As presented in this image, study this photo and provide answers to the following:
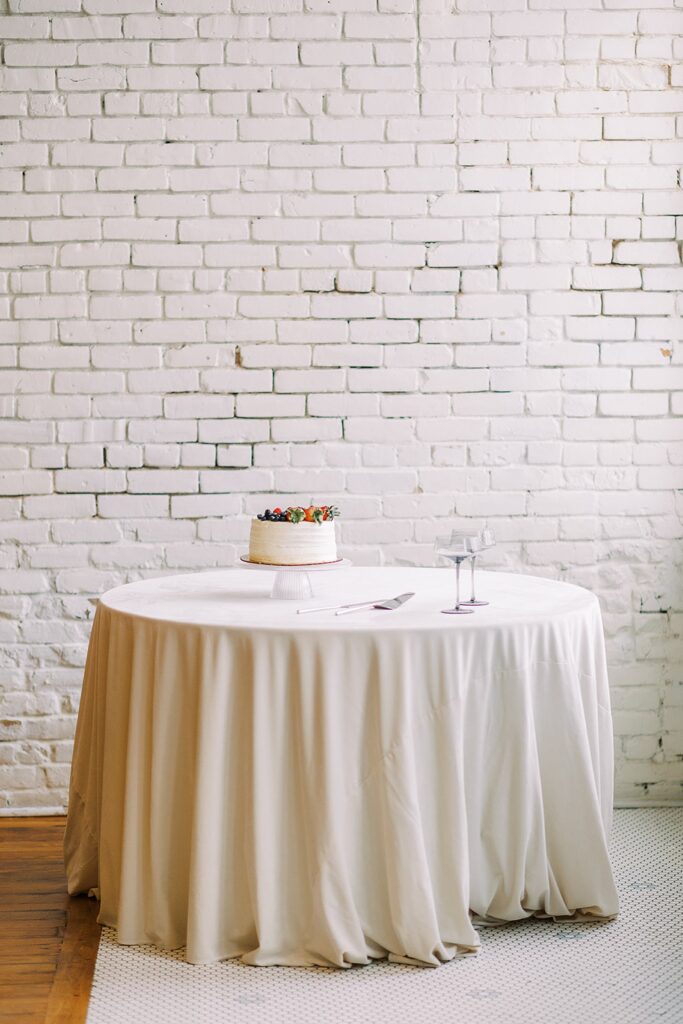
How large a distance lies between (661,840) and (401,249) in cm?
190

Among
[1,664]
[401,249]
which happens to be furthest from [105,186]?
[1,664]

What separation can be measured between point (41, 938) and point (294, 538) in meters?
1.06

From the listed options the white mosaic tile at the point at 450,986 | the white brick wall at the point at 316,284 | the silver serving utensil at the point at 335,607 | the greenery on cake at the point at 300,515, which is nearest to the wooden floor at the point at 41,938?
the white mosaic tile at the point at 450,986

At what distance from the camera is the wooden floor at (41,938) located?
2.17 metres

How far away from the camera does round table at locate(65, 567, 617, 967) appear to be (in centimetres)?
218

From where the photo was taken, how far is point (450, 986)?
2180 mm

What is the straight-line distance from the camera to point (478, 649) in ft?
7.36

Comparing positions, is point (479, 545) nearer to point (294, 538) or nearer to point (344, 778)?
point (294, 538)

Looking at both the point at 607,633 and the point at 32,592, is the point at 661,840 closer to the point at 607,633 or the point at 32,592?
the point at 607,633

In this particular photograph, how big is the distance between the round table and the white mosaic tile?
47mm

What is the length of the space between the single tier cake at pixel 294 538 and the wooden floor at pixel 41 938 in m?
0.94

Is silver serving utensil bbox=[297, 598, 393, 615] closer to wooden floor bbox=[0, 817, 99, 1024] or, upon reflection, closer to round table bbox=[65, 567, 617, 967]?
round table bbox=[65, 567, 617, 967]

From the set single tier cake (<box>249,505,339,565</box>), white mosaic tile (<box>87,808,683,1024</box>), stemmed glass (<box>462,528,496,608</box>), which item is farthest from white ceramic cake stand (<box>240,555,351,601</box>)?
white mosaic tile (<box>87,808,683,1024</box>)

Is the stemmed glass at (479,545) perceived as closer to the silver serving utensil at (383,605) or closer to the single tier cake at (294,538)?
the silver serving utensil at (383,605)
